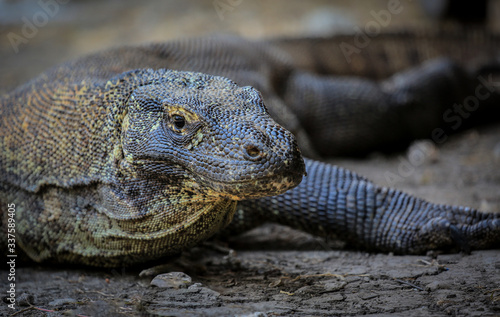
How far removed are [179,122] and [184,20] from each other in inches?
341

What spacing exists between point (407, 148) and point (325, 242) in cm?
381

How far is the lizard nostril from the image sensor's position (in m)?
2.98

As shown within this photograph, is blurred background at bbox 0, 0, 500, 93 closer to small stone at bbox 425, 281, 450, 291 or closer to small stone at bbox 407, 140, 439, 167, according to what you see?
small stone at bbox 407, 140, 439, 167

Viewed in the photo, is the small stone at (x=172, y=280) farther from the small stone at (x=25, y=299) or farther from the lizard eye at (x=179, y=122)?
the lizard eye at (x=179, y=122)

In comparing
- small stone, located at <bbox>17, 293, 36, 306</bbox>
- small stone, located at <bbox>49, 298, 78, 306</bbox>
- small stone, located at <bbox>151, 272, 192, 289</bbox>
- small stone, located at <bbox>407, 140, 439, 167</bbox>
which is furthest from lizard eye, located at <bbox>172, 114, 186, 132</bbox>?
small stone, located at <bbox>407, 140, 439, 167</bbox>

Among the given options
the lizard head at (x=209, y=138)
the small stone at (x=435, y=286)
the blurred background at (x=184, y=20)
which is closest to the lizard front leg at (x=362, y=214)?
the small stone at (x=435, y=286)

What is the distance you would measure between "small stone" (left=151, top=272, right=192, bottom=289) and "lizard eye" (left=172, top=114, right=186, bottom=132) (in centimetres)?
103

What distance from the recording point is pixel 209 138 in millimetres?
3162

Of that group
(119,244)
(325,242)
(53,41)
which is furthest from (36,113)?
(53,41)

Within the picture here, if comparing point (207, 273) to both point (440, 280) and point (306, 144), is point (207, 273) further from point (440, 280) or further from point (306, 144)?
point (306, 144)

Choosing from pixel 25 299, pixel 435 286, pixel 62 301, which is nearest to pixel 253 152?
pixel 435 286

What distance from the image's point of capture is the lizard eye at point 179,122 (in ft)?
10.8

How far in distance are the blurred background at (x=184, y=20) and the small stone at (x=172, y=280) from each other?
22.1ft

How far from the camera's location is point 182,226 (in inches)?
135
